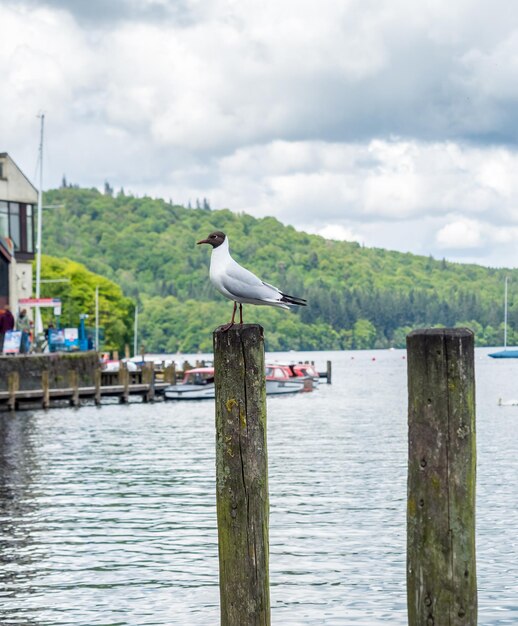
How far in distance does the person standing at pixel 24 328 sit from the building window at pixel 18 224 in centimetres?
1082

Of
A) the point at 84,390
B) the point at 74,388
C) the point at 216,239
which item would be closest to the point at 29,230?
the point at 84,390

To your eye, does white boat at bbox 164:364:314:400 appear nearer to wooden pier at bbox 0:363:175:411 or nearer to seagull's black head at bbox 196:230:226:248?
wooden pier at bbox 0:363:175:411

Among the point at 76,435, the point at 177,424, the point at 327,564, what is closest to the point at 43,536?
the point at 327,564

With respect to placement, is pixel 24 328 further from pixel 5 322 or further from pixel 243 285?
pixel 243 285

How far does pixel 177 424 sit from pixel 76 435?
900 centimetres

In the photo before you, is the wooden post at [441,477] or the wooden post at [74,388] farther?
the wooden post at [74,388]

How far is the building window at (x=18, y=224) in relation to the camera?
90.3 metres

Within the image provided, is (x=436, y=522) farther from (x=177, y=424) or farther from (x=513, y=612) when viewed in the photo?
(x=177, y=424)

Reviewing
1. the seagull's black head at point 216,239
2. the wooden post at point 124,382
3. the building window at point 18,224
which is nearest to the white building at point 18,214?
the building window at point 18,224

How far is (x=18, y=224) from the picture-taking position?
9175 centimetres

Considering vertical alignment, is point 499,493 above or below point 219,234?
below

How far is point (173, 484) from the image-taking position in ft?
104

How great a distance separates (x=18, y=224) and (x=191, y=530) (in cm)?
7129

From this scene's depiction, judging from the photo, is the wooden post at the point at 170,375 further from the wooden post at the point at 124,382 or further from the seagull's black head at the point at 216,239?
the seagull's black head at the point at 216,239
